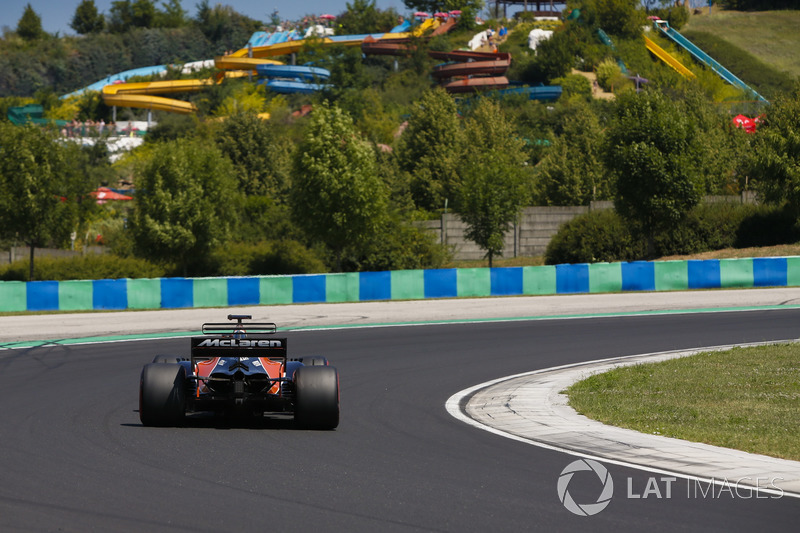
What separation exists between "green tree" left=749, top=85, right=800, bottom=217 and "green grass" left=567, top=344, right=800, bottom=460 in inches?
1050

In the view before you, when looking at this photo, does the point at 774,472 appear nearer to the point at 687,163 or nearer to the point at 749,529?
the point at 749,529

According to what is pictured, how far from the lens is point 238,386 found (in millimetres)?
10703

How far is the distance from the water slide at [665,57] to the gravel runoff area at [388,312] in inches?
4066

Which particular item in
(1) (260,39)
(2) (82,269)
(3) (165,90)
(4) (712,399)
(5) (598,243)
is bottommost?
(4) (712,399)

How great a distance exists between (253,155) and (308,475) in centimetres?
6760

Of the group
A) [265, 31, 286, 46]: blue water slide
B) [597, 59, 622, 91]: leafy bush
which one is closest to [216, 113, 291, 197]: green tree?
[597, 59, 622, 91]: leafy bush

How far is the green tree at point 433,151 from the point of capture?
6669 cm

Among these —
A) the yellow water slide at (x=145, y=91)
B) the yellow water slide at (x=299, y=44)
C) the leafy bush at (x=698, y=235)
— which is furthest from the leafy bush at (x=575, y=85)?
the leafy bush at (x=698, y=235)

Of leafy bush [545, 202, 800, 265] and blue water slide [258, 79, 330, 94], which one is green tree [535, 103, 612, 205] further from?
blue water slide [258, 79, 330, 94]

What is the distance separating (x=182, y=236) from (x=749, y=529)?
129 ft

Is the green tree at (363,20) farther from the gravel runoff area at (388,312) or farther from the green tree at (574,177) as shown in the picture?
the gravel runoff area at (388,312)

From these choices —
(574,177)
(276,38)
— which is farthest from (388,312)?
(276,38)

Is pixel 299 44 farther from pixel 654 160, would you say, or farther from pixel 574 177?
pixel 654 160

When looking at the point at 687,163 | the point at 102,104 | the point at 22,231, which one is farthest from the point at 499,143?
the point at 102,104
